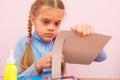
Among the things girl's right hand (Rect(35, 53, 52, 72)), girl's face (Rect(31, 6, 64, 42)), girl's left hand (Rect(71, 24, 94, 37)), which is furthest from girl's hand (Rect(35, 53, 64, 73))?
girl's face (Rect(31, 6, 64, 42))

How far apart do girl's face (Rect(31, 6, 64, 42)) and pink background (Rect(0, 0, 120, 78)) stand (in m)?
0.27

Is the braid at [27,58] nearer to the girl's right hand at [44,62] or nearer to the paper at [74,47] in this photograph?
the girl's right hand at [44,62]

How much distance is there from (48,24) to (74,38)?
0.35m

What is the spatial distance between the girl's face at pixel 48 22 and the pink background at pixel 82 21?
272mm

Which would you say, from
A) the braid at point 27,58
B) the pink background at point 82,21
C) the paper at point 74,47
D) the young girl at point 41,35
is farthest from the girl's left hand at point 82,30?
the pink background at point 82,21

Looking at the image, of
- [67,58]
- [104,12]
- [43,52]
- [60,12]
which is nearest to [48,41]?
[43,52]

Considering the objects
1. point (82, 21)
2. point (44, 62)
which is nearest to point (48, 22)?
point (44, 62)

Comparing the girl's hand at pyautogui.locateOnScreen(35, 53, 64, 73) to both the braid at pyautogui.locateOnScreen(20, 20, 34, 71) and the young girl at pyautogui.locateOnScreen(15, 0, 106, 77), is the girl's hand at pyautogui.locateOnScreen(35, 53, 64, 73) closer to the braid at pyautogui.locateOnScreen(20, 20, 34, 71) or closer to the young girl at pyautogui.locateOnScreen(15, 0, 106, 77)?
the young girl at pyautogui.locateOnScreen(15, 0, 106, 77)

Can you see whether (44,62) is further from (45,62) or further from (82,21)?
(82,21)

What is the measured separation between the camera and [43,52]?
108 cm

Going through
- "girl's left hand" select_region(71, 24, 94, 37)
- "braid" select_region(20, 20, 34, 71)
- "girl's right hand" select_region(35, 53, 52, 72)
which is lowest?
"braid" select_region(20, 20, 34, 71)

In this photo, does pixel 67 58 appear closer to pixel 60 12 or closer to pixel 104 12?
pixel 60 12

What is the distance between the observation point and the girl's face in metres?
0.97

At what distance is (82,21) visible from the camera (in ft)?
4.44
